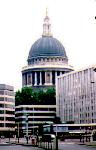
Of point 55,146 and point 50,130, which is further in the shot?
point 50,130

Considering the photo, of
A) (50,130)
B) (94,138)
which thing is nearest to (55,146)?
(50,130)

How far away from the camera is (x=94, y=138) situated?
125875 mm

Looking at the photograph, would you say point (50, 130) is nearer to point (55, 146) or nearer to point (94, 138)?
point (94, 138)

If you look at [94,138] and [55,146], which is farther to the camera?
[94,138]

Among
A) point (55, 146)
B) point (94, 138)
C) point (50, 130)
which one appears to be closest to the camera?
point (55, 146)

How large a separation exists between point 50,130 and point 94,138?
12886 millimetres

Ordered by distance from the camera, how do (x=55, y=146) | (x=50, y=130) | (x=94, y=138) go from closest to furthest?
(x=55, y=146)
(x=50, y=130)
(x=94, y=138)

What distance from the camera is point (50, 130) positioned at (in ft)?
387

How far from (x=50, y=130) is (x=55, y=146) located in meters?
39.2

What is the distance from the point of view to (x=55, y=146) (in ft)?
258

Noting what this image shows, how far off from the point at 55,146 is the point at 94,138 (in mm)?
48255
